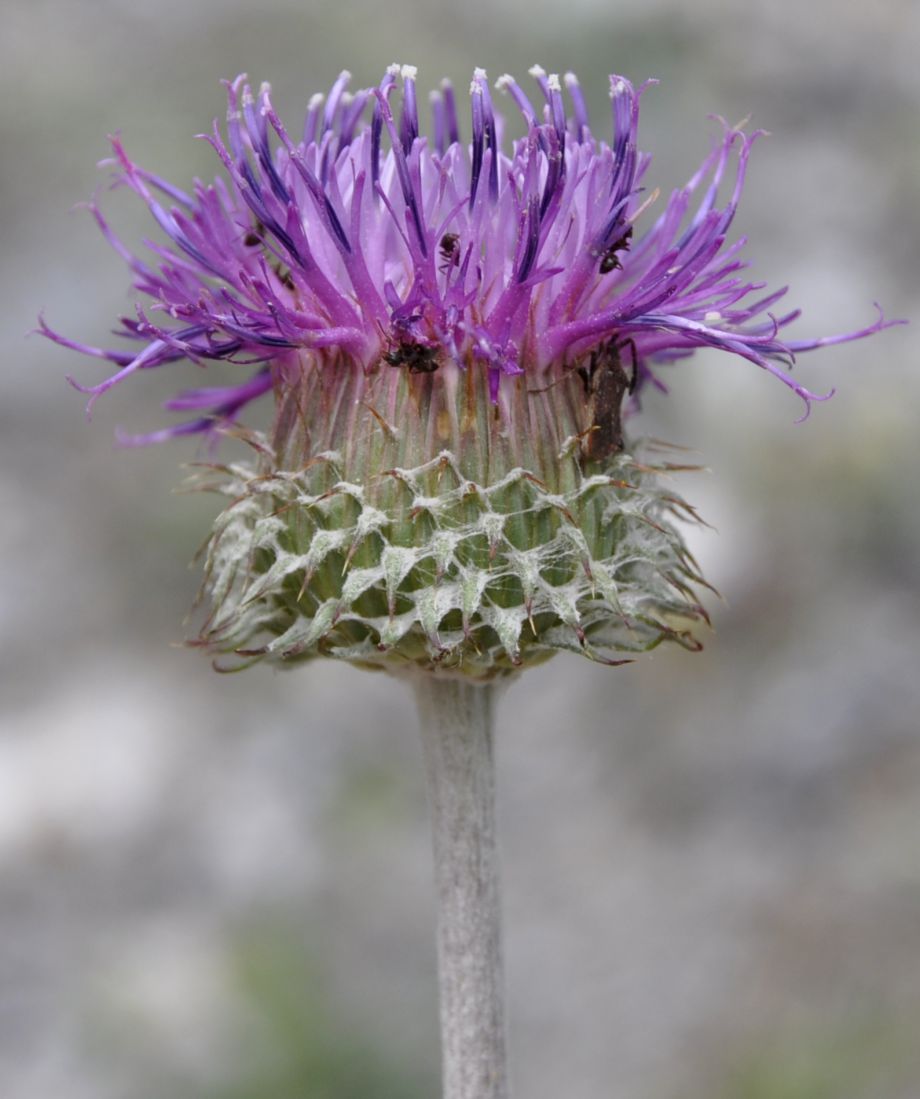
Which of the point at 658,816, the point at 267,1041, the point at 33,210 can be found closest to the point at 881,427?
the point at 658,816

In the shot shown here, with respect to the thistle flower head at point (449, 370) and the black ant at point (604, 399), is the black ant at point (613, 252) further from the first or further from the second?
the black ant at point (604, 399)

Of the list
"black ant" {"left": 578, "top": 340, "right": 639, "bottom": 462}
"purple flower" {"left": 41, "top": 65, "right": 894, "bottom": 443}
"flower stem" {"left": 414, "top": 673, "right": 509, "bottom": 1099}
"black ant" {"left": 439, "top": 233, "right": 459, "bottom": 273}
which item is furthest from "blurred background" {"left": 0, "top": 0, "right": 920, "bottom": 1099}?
"black ant" {"left": 439, "top": 233, "right": 459, "bottom": 273}

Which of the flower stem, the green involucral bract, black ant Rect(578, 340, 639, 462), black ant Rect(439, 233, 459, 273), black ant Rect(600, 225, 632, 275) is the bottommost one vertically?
the flower stem

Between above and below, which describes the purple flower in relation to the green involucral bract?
above

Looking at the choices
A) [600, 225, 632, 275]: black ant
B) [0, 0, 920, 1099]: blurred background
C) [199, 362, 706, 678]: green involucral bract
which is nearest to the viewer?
[199, 362, 706, 678]: green involucral bract

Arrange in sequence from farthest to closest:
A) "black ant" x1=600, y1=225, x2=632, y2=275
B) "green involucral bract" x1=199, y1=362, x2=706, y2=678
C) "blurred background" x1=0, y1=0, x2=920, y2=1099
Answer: "blurred background" x1=0, y1=0, x2=920, y2=1099 → "black ant" x1=600, y1=225, x2=632, y2=275 → "green involucral bract" x1=199, y1=362, x2=706, y2=678

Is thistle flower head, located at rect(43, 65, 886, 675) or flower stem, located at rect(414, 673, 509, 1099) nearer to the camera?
thistle flower head, located at rect(43, 65, 886, 675)

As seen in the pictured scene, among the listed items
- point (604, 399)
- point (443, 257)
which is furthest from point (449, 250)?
point (604, 399)

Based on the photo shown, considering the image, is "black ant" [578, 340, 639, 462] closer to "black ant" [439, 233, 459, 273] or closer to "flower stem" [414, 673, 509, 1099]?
"black ant" [439, 233, 459, 273]
